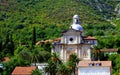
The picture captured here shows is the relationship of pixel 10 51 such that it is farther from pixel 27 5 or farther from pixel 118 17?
pixel 118 17

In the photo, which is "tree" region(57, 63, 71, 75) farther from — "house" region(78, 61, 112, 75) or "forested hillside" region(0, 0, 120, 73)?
"forested hillside" region(0, 0, 120, 73)

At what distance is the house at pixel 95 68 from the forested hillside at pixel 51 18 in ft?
101

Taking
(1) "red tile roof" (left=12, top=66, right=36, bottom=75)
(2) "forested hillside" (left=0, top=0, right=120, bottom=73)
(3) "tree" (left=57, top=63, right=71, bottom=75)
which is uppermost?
(3) "tree" (left=57, top=63, right=71, bottom=75)

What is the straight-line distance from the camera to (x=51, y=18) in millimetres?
150375

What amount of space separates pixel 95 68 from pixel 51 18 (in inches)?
3444

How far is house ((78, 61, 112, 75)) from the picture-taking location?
208ft

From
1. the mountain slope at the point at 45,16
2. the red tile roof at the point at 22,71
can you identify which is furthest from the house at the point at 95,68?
the mountain slope at the point at 45,16

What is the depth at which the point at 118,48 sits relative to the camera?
8481 centimetres

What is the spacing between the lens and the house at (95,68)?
208ft

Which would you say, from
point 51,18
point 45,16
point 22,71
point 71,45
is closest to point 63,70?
point 22,71

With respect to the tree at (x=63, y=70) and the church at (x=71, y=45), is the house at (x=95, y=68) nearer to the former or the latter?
the tree at (x=63, y=70)

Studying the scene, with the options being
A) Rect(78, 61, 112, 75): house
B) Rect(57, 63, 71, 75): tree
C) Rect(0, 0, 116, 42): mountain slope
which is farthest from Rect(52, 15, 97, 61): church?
Rect(0, 0, 116, 42): mountain slope

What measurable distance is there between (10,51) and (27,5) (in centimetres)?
8131

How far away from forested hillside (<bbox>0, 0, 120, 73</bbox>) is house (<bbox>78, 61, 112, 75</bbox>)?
30.9m
